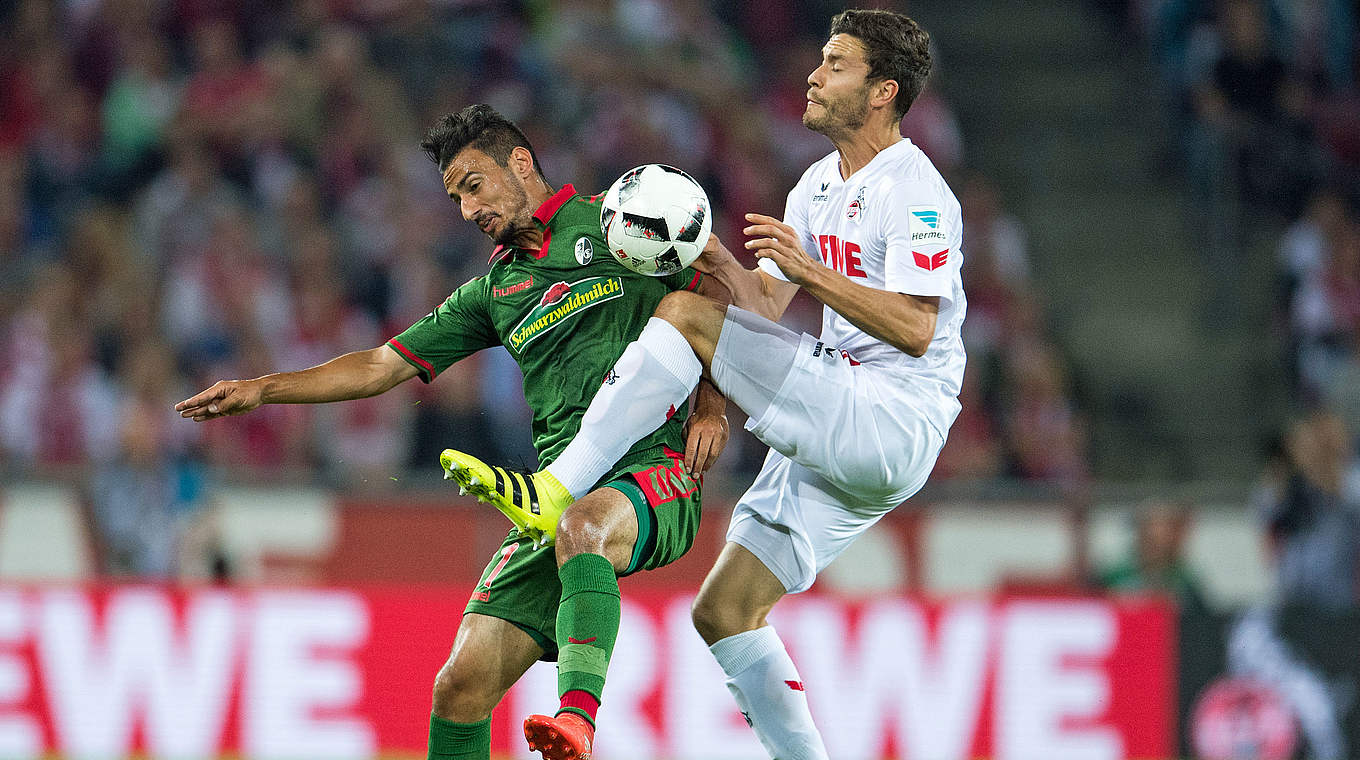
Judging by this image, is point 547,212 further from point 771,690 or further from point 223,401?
point 771,690

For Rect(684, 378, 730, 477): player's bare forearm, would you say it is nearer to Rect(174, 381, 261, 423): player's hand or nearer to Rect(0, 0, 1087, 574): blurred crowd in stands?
Rect(174, 381, 261, 423): player's hand

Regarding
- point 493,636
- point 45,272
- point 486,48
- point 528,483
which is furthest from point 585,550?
point 486,48

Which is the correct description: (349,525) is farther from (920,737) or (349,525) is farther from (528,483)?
(528,483)

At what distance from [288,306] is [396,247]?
0.80 m

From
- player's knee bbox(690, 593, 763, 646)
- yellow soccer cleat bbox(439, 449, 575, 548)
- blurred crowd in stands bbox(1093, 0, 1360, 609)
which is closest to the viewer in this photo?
yellow soccer cleat bbox(439, 449, 575, 548)

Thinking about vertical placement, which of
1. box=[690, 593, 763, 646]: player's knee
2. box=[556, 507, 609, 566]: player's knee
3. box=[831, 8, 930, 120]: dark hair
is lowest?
A: box=[690, 593, 763, 646]: player's knee

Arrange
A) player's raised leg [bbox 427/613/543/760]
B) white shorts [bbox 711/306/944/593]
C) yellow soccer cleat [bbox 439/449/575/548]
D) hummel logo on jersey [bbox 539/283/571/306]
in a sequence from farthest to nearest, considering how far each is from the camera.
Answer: player's raised leg [bbox 427/613/543/760]
hummel logo on jersey [bbox 539/283/571/306]
white shorts [bbox 711/306/944/593]
yellow soccer cleat [bbox 439/449/575/548]

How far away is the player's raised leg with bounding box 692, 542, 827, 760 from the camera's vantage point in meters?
5.52

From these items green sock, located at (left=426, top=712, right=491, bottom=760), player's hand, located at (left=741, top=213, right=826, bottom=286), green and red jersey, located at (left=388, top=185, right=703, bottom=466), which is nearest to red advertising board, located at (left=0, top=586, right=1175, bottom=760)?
green sock, located at (left=426, top=712, right=491, bottom=760)

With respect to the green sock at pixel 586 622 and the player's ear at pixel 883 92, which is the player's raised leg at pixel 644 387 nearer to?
the green sock at pixel 586 622

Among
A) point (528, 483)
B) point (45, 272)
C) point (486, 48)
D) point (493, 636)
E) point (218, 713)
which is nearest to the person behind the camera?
point (528, 483)

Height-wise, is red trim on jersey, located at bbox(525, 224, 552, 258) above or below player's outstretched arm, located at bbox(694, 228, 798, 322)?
above

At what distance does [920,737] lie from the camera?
9320 mm

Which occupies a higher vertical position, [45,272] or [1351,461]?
[45,272]
